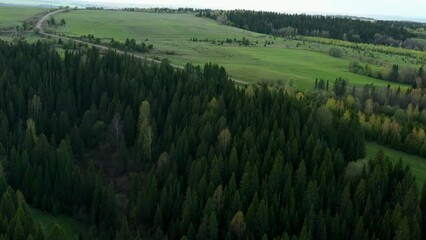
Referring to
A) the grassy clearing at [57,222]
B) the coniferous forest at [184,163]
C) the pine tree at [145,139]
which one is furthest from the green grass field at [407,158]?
the grassy clearing at [57,222]

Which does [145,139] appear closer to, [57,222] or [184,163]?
[184,163]

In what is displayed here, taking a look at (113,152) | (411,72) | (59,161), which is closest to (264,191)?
(59,161)

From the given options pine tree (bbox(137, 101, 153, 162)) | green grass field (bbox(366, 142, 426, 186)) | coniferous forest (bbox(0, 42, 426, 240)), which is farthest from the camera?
pine tree (bbox(137, 101, 153, 162))

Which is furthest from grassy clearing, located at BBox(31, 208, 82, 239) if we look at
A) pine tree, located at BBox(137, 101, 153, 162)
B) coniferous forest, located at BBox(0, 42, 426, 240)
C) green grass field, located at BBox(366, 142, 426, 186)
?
green grass field, located at BBox(366, 142, 426, 186)

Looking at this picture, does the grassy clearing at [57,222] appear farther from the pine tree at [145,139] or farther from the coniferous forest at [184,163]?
the pine tree at [145,139]

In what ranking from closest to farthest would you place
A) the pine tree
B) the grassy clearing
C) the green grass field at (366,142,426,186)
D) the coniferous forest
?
the coniferous forest → the grassy clearing → the green grass field at (366,142,426,186) → the pine tree

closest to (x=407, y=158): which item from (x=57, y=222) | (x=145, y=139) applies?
(x=145, y=139)

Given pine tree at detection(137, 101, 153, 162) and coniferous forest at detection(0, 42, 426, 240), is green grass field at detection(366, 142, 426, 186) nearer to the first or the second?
coniferous forest at detection(0, 42, 426, 240)
